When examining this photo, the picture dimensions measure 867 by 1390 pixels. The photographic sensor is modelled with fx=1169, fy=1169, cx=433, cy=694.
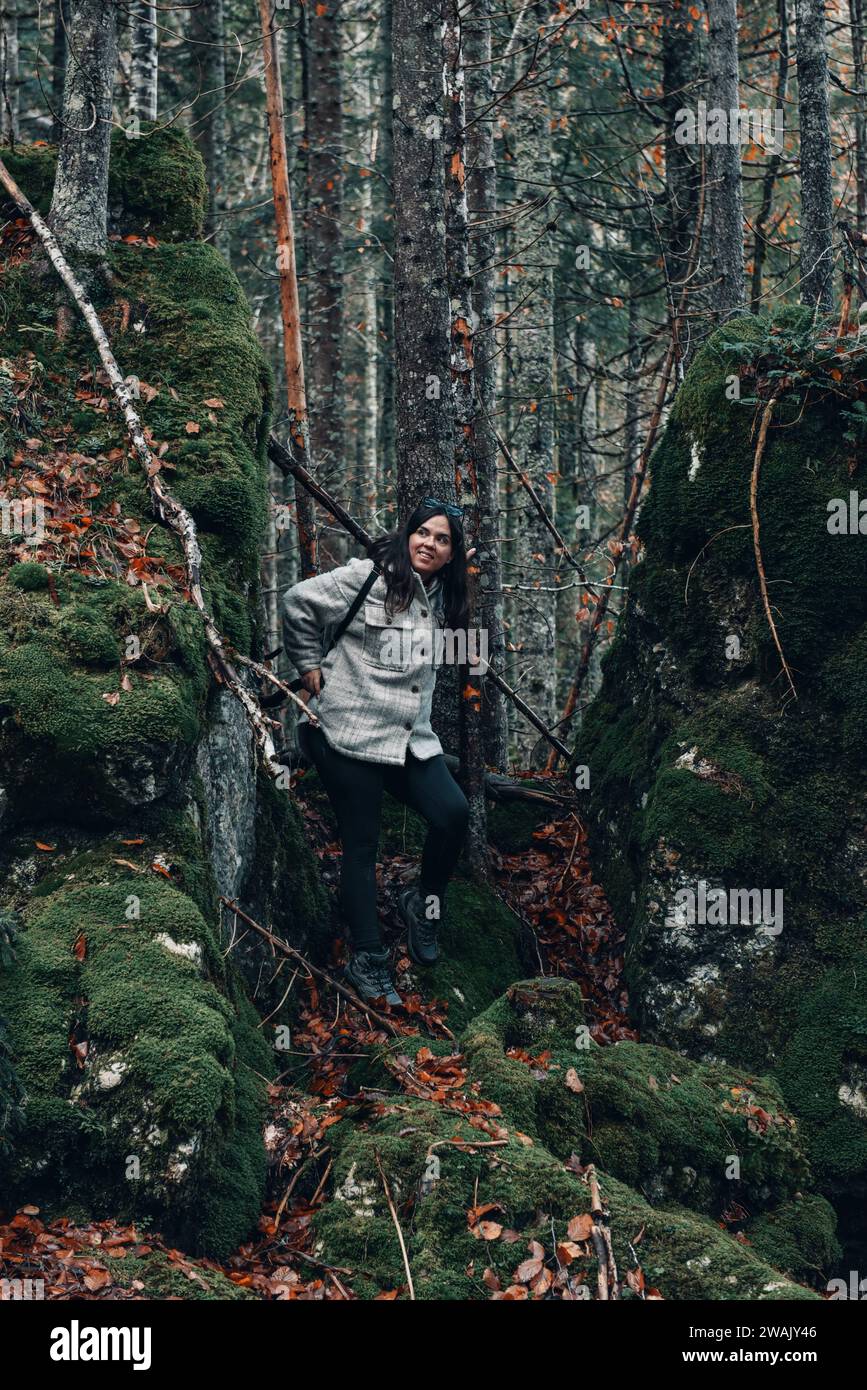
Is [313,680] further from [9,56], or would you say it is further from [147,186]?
[9,56]

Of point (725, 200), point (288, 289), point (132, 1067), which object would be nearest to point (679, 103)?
point (725, 200)

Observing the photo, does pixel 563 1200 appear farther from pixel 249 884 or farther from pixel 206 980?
pixel 249 884

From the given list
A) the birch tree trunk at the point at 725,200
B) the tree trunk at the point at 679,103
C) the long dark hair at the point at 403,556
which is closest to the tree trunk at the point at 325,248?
the tree trunk at the point at 679,103

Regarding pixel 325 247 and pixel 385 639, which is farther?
pixel 325 247

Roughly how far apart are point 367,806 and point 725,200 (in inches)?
256

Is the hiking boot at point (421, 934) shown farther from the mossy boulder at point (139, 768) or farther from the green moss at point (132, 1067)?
the green moss at point (132, 1067)

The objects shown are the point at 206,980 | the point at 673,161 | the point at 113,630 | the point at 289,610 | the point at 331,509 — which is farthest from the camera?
the point at 673,161

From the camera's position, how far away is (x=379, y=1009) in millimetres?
6145

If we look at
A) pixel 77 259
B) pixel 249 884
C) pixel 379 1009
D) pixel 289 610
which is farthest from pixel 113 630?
pixel 77 259

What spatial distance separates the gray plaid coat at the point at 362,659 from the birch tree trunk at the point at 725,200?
16.0 feet

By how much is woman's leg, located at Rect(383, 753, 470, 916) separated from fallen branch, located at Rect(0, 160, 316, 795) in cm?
68

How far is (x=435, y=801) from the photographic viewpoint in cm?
617

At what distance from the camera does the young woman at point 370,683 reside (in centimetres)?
602

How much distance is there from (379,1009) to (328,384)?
8136mm
